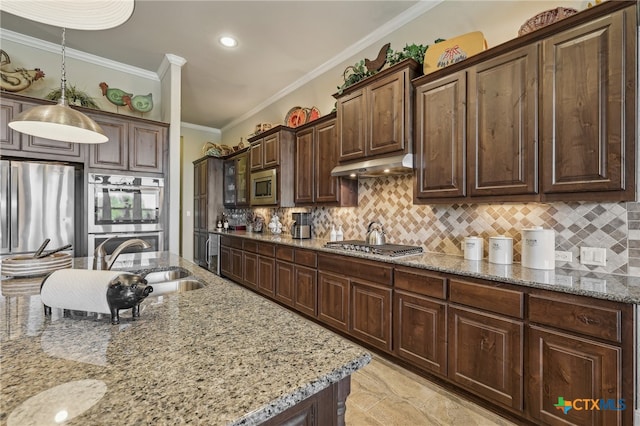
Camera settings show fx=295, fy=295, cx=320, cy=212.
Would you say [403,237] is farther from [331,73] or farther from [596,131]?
[331,73]

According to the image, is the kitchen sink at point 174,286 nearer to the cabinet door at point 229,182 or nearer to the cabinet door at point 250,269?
the cabinet door at point 250,269

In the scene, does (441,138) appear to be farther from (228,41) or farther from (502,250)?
(228,41)

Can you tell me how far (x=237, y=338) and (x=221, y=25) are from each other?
350 centimetres

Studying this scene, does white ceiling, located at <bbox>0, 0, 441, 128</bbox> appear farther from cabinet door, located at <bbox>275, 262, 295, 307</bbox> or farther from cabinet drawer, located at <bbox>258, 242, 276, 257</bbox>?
cabinet door, located at <bbox>275, 262, 295, 307</bbox>

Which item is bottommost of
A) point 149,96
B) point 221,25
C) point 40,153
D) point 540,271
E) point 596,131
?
point 540,271

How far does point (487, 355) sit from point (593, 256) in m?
0.90

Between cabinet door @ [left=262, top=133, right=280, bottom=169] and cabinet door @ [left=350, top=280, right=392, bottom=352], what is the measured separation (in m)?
2.23

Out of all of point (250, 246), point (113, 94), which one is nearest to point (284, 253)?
point (250, 246)

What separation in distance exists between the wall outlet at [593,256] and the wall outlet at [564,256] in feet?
0.18

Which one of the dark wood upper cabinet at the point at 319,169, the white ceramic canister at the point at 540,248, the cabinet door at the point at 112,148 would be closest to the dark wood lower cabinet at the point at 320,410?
the white ceramic canister at the point at 540,248

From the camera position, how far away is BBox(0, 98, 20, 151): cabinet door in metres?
3.03

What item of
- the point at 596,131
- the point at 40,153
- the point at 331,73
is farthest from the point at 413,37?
the point at 40,153

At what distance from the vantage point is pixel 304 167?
389cm

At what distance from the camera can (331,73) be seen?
3957mm
